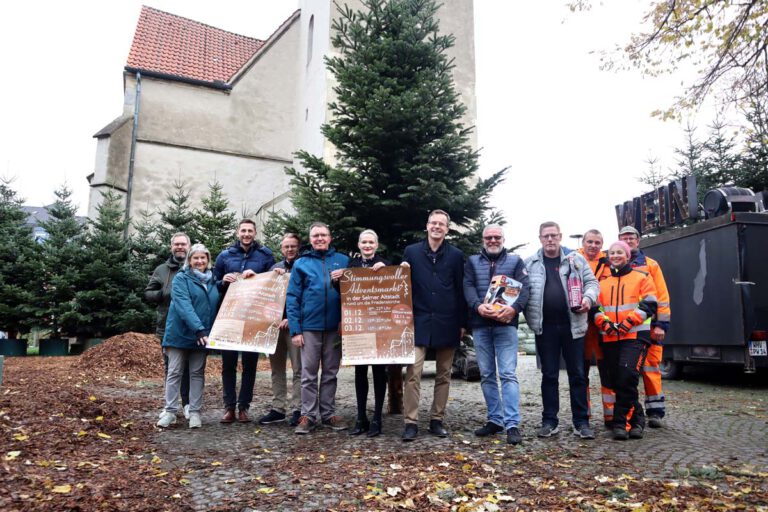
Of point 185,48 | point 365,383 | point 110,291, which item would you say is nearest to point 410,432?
point 365,383

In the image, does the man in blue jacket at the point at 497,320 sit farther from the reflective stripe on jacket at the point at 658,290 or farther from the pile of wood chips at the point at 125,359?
the pile of wood chips at the point at 125,359

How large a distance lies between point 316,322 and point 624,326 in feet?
10.0

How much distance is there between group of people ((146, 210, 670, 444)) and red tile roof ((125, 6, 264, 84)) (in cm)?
2028

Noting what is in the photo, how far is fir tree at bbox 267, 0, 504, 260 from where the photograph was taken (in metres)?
7.70

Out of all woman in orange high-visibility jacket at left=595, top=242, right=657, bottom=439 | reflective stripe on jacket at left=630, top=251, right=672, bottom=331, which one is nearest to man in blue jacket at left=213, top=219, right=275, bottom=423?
woman in orange high-visibility jacket at left=595, top=242, right=657, bottom=439

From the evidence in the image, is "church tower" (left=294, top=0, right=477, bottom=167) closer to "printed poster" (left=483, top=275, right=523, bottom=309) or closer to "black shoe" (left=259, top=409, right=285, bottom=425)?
"black shoe" (left=259, top=409, right=285, bottom=425)

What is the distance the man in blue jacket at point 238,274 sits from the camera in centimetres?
608

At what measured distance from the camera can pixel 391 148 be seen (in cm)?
805

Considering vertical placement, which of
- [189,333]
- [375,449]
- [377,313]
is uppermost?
[377,313]

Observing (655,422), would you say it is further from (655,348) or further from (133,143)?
(133,143)

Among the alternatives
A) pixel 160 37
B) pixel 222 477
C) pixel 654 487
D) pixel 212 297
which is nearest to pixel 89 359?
pixel 212 297

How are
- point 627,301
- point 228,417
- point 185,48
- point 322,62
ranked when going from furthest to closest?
point 185,48 < point 322,62 < point 228,417 < point 627,301

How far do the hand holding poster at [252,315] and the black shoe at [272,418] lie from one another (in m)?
0.82

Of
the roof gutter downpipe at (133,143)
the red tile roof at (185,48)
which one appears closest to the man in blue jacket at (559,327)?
the roof gutter downpipe at (133,143)
